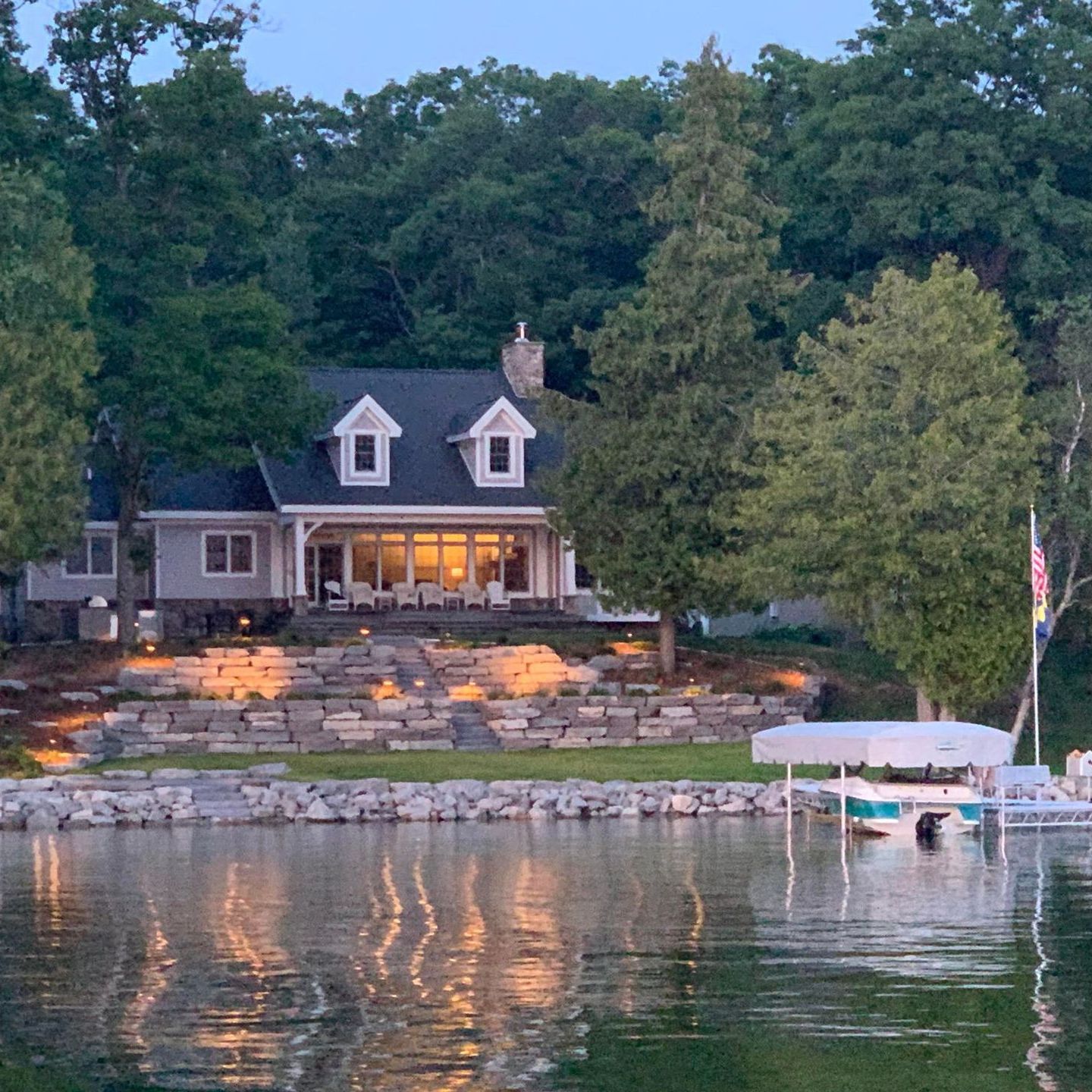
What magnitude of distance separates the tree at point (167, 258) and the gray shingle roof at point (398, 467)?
9.29 feet

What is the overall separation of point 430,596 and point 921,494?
50.7ft

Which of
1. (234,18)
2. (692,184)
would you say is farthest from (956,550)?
(234,18)

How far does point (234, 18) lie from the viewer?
45.2m

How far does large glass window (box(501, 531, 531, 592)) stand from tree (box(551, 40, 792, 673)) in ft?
22.3

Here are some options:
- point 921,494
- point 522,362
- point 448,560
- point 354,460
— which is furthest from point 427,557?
point 921,494

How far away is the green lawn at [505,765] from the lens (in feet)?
114

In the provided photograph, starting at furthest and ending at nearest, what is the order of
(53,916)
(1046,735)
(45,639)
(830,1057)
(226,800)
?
(45,639), (1046,735), (226,800), (53,916), (830,1057)

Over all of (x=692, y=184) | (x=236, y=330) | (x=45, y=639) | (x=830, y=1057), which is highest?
(x=692, y=184)

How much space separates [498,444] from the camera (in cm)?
5078

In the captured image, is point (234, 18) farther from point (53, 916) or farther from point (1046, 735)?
point (53, 916)

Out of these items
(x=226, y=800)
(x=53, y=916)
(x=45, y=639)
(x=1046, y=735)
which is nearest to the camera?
(x=53, y=916)

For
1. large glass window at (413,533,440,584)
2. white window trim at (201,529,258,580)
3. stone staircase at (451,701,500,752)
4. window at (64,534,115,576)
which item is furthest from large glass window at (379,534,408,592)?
stone staircase at (451,701,500,752)

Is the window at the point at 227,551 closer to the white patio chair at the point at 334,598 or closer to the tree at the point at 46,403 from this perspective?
the white patio chair at the point at 334,598

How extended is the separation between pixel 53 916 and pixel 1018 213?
37.8 m
